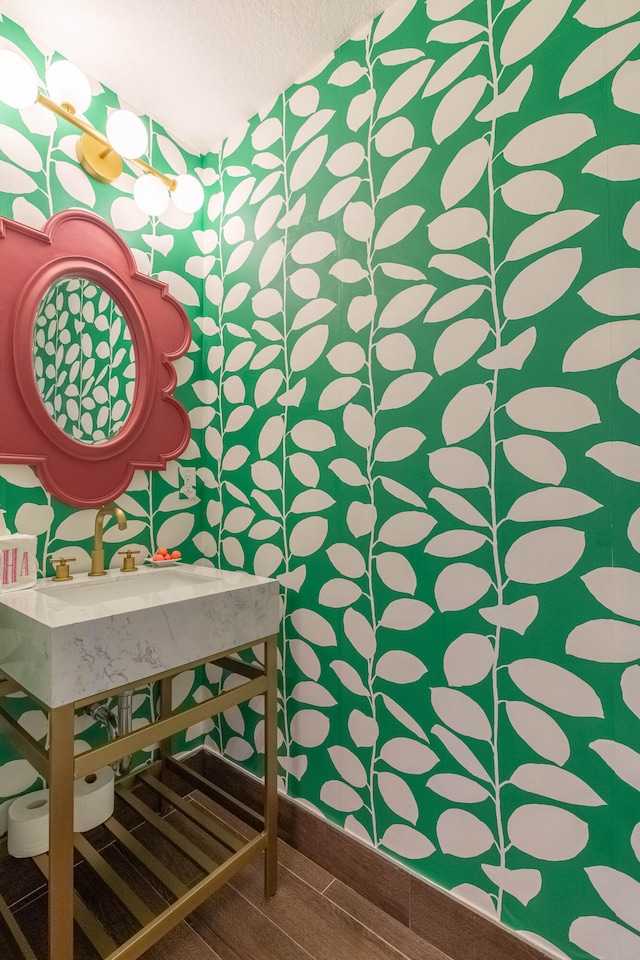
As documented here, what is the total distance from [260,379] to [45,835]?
1.47m

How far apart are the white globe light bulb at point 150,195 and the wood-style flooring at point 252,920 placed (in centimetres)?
203

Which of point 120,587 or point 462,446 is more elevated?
point 462,446

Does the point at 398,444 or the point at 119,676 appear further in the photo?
the point at 398,444

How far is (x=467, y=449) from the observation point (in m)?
1.16

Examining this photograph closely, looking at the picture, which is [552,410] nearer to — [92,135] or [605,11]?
[605,11]

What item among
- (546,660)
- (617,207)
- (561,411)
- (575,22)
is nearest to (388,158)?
(575,22)

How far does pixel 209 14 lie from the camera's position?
53.2 inches

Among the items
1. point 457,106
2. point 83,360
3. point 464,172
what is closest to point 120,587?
point 83,360

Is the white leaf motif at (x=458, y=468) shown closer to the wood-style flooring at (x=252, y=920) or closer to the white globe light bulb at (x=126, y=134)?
the wood-style flooring at (x=252, y=920)

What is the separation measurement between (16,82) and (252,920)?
228 centimetres

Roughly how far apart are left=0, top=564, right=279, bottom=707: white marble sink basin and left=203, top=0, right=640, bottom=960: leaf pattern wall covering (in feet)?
0.95

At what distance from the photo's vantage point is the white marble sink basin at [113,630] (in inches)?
36.8

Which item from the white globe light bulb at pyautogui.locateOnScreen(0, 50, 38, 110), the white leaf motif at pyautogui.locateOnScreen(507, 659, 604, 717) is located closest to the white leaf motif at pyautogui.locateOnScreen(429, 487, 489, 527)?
the white leaf motif at pyautogui.locateOnScreen(507, 659, 604, 717)

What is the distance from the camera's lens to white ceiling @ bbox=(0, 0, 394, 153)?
1333 millimetres
